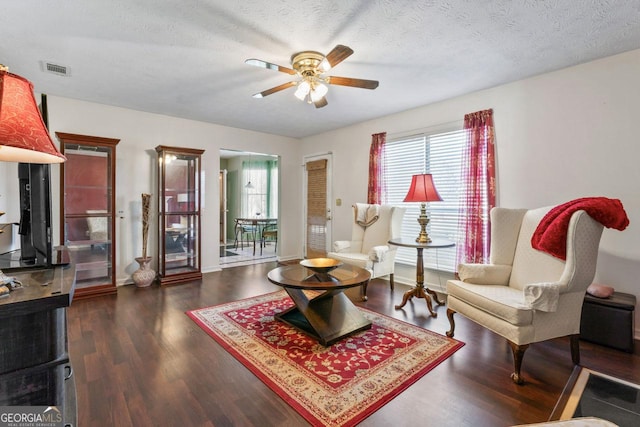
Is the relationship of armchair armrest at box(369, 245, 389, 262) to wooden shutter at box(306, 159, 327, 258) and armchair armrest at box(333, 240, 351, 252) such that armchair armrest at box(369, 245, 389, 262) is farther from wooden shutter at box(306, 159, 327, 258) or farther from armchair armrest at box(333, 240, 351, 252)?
wooden shutter at box(306, 159, 327, 258)

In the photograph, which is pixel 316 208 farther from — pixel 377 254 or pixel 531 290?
pixel 531 290

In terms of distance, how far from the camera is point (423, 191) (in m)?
3.27

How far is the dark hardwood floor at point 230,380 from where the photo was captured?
64.2 inches

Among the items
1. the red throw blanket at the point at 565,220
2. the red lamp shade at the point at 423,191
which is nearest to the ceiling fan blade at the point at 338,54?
the red lamp shade at the point at 423,191

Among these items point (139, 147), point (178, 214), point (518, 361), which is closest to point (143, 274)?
point (178, 214)

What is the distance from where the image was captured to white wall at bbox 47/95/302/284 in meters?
3.84

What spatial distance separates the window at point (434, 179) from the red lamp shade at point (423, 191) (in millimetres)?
558

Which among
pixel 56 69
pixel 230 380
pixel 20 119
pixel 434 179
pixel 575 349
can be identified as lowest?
pixel 230 380

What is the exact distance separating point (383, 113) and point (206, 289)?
3.52 metres

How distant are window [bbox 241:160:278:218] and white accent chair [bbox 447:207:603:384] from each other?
20.8ft

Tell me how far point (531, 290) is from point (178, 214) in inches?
172

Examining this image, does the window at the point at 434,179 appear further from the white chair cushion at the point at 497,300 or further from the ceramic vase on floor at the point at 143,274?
the ceramic vase on floor at the point at 143,274

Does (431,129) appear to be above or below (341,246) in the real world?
above

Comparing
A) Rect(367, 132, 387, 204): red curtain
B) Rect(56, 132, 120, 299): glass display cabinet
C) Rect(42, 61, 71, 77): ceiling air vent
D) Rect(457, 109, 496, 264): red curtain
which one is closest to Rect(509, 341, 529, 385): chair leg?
Rect(457, 109, 496, 264): red curtain
